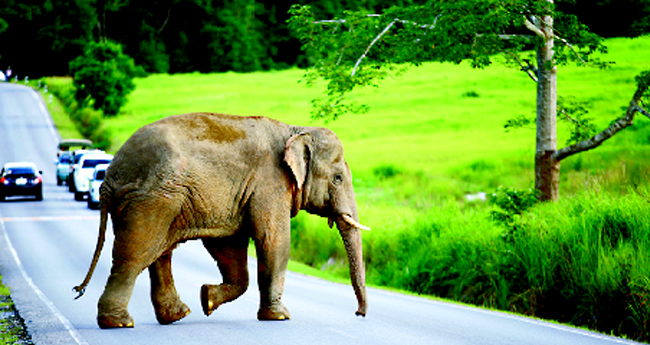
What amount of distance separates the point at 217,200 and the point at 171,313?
184cm

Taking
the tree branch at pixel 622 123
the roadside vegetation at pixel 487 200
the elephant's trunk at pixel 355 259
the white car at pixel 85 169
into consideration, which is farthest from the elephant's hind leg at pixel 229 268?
the white car at pixel 85 169

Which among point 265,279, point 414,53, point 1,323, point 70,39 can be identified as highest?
point 414,53

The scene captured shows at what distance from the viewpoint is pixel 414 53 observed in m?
18.7

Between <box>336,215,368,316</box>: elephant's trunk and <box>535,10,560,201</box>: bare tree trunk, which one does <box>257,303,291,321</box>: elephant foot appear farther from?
<box>535,10,560,201</box>: bare tree trunk

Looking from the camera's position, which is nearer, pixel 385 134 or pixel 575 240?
pixel 575 240

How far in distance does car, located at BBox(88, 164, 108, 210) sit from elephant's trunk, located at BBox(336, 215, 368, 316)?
2077 centimetres

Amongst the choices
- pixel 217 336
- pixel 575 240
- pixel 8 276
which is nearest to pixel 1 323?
pixel 217 336

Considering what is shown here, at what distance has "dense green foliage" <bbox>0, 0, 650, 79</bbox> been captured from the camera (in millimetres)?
101750

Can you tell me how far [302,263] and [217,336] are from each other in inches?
500

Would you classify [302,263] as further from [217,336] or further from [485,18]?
[217,336]

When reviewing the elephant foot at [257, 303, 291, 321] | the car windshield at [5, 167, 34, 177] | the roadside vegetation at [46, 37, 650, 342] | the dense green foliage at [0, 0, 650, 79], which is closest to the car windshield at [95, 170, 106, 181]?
the car windshield at [5, 167, 34, 177]

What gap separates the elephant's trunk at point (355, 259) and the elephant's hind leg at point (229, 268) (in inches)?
51.4

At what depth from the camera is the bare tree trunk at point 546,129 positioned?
19.7 metres

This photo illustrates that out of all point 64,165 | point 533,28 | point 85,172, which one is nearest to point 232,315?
point 533,28
